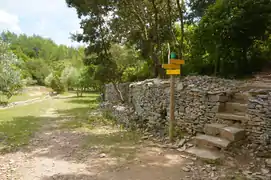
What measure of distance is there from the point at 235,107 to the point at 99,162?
3.33 meters

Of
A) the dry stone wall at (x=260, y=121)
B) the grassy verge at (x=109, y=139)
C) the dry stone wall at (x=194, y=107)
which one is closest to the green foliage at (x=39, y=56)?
the grassy verge at (x=109, y=139)

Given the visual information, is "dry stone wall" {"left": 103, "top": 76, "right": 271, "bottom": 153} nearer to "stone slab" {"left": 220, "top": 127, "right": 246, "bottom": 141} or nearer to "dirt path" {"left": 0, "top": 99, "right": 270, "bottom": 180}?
"stone slab" {"left": 220, "top": 127, "right": 246, "bottom": 141}

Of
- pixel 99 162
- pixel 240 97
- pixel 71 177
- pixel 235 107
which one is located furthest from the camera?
pixel 240 97

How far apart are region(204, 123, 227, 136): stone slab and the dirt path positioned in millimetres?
857

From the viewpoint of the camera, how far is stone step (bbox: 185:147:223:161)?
12.1ft

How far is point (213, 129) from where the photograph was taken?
434 cm

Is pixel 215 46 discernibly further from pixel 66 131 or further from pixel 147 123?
pixel 66 131

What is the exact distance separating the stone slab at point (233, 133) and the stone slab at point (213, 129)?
0.39ft

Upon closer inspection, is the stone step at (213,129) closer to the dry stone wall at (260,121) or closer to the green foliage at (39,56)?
the dry stone wall at (260,121)

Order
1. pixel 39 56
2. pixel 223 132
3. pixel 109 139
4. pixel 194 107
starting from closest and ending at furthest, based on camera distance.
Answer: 1. pixel 223 132
2. pixel 194 107
3. pixel 109 139
4. pixel 39 56

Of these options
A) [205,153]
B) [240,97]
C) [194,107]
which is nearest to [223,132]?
[205,153]

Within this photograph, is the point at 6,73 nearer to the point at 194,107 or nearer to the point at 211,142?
the point at 194,107

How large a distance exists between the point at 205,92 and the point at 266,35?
4481mm

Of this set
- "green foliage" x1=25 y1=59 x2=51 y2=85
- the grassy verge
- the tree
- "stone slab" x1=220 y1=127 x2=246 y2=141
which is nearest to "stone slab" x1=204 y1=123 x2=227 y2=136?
"stone slab" x1=220 y1=127 x2=246 y2=141
